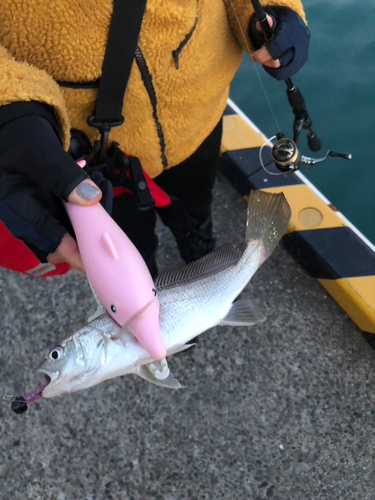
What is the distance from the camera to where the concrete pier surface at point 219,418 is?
206 cm

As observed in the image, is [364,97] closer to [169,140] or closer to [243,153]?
[243,153]

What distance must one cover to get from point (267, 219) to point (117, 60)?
74cm

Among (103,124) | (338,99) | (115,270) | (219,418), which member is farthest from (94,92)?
(338,99)

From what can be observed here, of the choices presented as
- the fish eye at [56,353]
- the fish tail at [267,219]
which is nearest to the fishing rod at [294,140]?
the fish tail at [267,219]

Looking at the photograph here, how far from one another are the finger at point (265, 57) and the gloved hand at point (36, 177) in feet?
2.66

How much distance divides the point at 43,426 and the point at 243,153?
1.95m

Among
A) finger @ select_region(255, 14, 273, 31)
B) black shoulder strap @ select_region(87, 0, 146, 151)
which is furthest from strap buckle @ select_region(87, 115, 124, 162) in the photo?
finger @ select_region(255, 14, 273, 31)

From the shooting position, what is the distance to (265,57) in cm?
161

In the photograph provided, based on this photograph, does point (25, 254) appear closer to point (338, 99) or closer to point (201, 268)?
point (201, 268)

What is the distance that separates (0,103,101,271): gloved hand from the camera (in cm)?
109

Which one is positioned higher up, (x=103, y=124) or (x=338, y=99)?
(x=103, y=124)

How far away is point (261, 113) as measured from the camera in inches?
149

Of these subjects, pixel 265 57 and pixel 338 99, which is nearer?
pixel 265 57

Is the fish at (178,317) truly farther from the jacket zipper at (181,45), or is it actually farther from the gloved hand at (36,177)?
the jacket zipper at (181,45)
